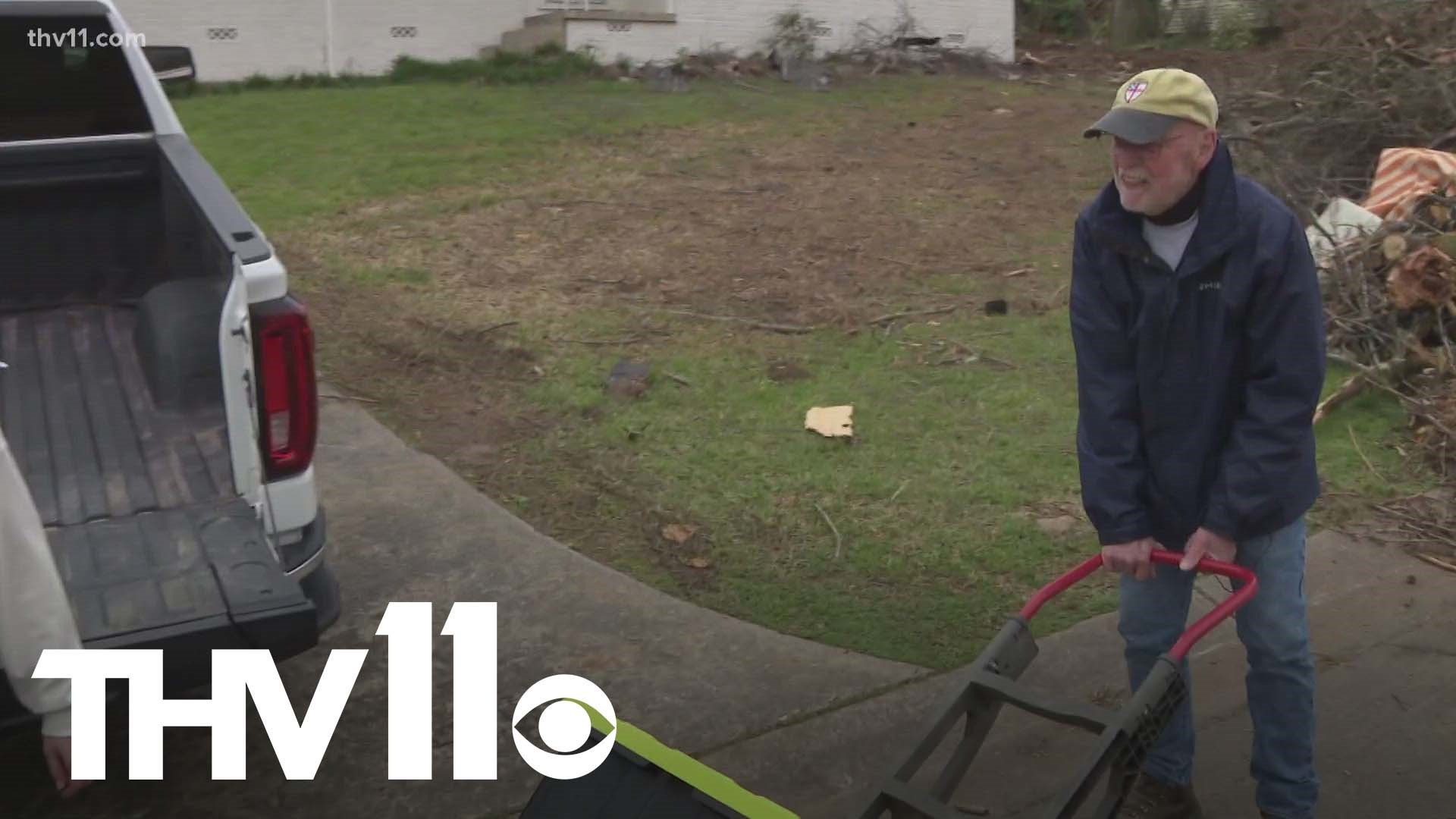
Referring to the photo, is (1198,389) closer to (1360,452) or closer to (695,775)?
(695,775)

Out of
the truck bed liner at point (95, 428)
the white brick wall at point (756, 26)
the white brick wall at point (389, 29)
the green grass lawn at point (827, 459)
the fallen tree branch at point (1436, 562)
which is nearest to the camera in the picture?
the truck bed liner at point (95, 428)

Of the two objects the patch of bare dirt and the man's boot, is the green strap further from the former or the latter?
the patch of bare dirt

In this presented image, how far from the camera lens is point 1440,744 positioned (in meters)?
4.22

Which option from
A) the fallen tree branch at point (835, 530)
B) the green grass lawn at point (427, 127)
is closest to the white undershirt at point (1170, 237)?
the fallen tree branch at point (835, 530)

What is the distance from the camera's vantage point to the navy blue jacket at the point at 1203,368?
3.22 metres

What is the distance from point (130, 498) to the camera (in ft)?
13.5

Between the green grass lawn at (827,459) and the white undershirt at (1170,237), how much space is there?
1.84 metres

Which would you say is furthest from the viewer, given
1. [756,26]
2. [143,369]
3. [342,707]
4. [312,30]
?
[756,26]

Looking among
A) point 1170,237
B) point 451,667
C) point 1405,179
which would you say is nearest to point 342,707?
point 451,667

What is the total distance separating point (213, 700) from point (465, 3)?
14037 millimetres

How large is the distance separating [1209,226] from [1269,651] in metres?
1.06

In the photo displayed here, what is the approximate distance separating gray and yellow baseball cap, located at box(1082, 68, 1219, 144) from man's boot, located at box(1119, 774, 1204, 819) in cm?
168

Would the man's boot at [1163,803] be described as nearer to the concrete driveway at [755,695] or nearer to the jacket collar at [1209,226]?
the concrete driveway at [755,695]

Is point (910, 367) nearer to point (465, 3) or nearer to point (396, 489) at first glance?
point (396, 489)
